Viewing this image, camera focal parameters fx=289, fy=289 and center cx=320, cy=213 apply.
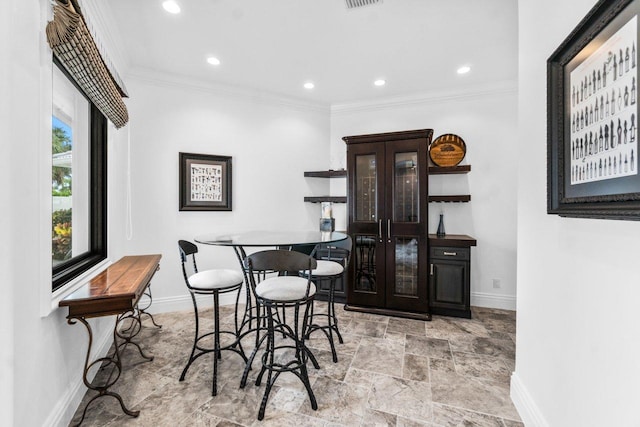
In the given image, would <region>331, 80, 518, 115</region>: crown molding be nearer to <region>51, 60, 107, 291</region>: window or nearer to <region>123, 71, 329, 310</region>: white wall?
<region>123, 71, 329, 310</region>: white wall

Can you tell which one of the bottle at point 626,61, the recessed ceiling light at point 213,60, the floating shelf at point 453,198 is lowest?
the floating shelf at point 453,198

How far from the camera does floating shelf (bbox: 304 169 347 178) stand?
161 inches

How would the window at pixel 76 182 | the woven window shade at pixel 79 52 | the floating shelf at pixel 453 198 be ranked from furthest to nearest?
the floating shelf at pixel 453 198, the window at pixel 76 182, the woven window shade at pixel 79 52

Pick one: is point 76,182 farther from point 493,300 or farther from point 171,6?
point 493,300

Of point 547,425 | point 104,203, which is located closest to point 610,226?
point 547,425

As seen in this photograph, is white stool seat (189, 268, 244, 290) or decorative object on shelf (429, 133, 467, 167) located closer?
white stool seat (189, 268, 244, 290)

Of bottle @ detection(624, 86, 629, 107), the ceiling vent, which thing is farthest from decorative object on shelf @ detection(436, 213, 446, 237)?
bottle @ detection(624, 86, 629, 107)

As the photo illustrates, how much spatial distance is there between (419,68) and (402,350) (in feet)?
9.85

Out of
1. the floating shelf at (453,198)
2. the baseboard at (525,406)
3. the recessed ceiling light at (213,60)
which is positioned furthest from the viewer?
the floating shelf at (453,198)

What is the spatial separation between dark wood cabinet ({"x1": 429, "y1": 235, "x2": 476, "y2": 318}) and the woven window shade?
336 centimetres

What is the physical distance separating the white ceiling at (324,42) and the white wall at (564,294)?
2.83 feet

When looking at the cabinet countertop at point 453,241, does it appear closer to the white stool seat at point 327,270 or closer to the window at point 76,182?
the white stool seat at point 327,270

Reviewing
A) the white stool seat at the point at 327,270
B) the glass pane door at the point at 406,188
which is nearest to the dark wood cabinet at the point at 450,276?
the glass pane door at the point at 406,188

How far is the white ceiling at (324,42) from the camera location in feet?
7.63
